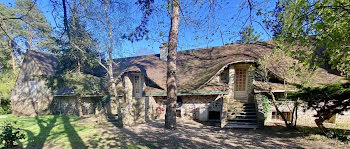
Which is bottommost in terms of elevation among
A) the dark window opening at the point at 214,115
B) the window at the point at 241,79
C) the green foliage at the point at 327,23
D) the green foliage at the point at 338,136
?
the dark window opening at the point at 214,115

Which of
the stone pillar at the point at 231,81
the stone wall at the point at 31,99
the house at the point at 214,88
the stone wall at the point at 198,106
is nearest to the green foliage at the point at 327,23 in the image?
the house at the point at 214,88

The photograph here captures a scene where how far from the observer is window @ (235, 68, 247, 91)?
11.6m

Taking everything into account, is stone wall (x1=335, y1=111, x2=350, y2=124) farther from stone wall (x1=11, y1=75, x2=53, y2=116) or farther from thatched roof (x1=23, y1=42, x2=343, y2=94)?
stone wall (x1=11, y1=75, x2=53, y2=116)

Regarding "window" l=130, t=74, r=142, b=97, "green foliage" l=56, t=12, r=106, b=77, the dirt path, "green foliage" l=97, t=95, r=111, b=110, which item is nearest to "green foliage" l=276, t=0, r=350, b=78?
the dirt path

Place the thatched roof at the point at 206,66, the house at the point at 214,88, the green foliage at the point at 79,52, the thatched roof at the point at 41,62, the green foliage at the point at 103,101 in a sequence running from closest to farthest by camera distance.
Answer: the house at the point at 214,88
the thatched roof at the point at 206,66
the green foliage at the point at 79,52
the green foliage at the point at 103,101
the thatched roof at the point at 41,62

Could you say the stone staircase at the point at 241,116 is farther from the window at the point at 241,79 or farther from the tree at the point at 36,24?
the tree at the point at 36,24

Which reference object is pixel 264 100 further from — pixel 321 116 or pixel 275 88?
pixel 321 116

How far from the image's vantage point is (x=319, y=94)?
613cm

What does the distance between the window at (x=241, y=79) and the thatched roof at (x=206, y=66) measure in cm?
108

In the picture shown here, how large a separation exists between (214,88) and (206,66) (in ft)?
8.39

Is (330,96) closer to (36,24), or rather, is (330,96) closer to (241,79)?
(241,79)

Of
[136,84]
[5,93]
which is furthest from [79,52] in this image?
[5,93]

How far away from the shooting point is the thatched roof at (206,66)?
10019mm

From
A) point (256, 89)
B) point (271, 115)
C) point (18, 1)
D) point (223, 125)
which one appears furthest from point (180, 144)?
point (18, 1)
